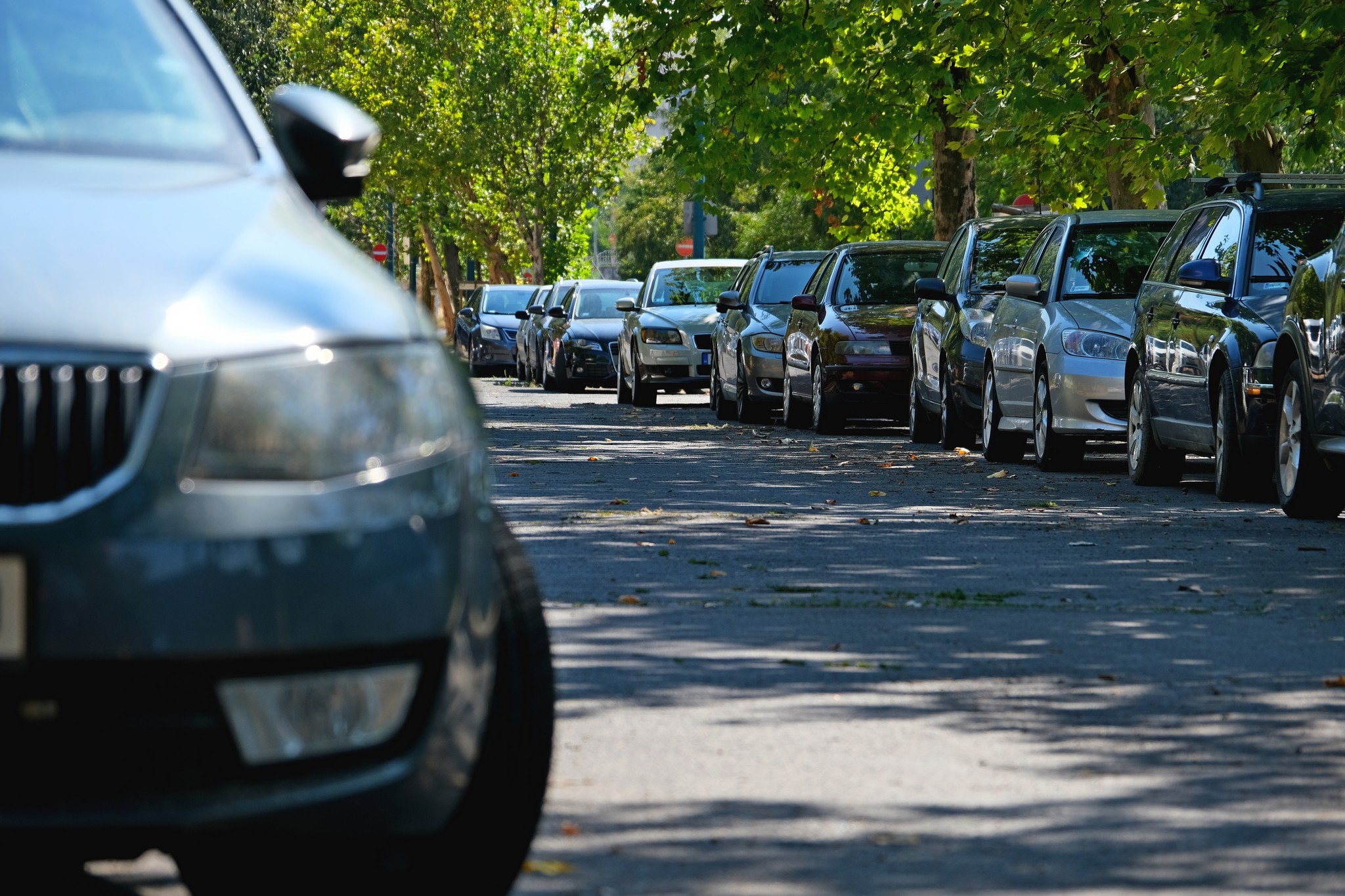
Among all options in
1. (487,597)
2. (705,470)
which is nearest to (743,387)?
(705,470)

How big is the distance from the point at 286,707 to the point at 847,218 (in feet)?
129

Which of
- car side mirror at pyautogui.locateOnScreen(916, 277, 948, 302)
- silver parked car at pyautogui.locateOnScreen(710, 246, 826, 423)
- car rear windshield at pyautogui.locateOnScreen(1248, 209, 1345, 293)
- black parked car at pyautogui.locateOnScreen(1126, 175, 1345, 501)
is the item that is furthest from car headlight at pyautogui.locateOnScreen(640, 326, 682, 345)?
car rear windshield at pyautogui.locateOnScreen(1248, 209, 1345, 293)

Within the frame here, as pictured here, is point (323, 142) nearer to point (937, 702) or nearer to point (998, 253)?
point (937, 702)

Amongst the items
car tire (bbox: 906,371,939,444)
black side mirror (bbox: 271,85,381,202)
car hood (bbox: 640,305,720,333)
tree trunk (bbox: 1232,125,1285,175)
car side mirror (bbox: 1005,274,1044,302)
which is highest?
tree trunk (bbox: 1232,125,1285,175)

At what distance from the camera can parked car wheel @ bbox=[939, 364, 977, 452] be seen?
1844cm

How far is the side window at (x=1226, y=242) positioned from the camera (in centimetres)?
1370

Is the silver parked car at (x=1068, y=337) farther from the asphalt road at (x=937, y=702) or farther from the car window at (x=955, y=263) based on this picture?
the asphalt road at (x=937, y=702)

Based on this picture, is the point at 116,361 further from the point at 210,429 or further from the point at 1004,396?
the point at 1004,396

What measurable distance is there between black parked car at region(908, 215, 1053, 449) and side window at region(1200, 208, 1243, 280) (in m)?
3.57

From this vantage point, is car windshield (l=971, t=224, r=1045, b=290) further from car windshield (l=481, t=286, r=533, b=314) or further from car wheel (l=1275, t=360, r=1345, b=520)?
car windshield (l=481, t=286, r=533, b=314)

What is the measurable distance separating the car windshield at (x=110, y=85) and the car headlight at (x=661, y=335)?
76.7 ft

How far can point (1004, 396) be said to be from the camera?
16.9 metres

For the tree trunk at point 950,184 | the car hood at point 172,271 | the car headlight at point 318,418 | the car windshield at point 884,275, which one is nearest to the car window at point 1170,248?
the car windshield at point 884,275

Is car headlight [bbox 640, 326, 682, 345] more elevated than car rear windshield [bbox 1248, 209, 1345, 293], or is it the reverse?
car rear windshield [bbox 1248, 209, 1345, 293]
